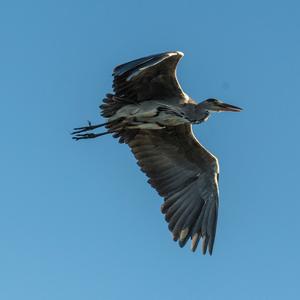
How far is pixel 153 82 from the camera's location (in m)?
15.2

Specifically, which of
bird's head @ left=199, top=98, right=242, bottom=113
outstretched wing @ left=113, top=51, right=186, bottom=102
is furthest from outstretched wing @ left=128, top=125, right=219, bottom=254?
outstretched wing @ left=113, top=51, right=186, bottom=102

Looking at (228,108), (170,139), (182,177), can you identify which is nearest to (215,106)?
(228,108)

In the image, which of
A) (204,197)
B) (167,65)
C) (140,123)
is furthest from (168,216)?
(167,65)

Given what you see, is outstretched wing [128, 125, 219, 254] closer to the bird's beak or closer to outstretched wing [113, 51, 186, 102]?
the bird's beak

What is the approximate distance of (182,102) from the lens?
50.0ft

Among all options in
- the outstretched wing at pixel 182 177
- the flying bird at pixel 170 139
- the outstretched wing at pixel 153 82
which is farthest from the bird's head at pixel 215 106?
the outstretched wing at pixel 182 177

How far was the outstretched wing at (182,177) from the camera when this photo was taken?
51.9 ft

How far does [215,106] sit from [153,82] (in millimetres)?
1238

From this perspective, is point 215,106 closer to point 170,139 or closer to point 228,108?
point 228,108

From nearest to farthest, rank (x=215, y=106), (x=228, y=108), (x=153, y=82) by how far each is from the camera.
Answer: (x=153, y=82), (x=215, y=106), (x=228, y=108)

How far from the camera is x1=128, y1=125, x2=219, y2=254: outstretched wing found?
15820 mm

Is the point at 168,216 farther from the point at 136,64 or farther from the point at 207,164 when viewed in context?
the point at 136,64

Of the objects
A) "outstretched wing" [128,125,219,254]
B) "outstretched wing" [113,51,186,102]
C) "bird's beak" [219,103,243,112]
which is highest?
"outstretched wing" [113,51,186,102]

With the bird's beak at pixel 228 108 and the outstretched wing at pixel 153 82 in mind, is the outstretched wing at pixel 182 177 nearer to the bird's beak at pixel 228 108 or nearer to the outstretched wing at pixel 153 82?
Result: the bird's beak at pixel 228 108
